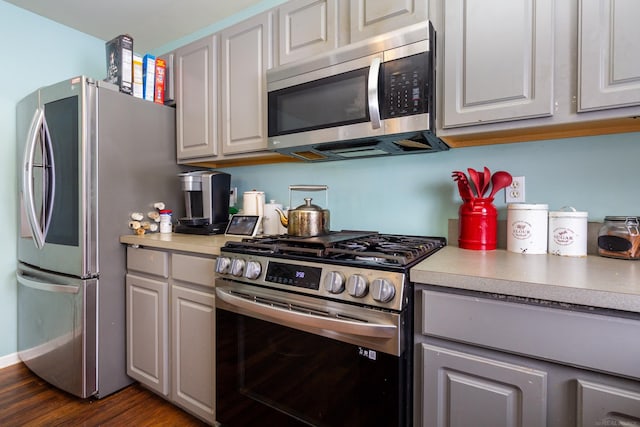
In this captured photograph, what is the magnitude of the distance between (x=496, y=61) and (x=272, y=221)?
1358mm

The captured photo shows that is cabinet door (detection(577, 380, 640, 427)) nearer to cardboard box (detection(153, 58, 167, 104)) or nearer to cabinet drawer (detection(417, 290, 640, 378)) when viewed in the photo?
cabinet drawer (detection(417, 290, 640, 378))

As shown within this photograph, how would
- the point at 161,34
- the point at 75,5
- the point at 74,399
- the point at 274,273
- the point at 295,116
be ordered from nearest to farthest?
the point at 274,273
the point at 295,116
the point at 74,399
the point at 75,5
the point at 161,34

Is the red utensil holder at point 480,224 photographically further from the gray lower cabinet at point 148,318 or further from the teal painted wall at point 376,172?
the gray lower cabinet at point 148,318

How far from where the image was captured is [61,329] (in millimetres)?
1780

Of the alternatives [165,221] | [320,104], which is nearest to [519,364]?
[320,104]

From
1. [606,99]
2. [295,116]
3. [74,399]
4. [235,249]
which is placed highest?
[295,116]

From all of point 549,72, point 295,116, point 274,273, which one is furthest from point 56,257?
point 549,72

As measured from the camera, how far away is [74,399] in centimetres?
176

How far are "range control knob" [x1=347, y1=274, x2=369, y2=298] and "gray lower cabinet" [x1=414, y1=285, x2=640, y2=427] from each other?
0.53ft

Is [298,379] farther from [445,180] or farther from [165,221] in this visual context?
[165,221]

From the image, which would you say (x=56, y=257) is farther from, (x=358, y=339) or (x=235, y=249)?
(x=358, y=339)

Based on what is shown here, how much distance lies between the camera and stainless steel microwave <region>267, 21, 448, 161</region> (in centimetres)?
123

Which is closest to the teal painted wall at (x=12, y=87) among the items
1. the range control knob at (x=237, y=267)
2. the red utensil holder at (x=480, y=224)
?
the range control knob at (x=237, y=267)

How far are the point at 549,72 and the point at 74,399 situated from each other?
8.91 ft
